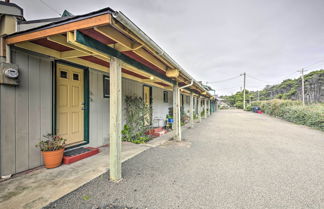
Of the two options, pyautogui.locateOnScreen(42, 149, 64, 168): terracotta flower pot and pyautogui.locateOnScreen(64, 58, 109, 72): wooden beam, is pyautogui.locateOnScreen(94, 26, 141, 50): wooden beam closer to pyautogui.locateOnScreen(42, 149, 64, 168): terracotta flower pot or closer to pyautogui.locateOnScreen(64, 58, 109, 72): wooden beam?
pyautogui.locateOnScreen(64, 58, 109, 72): wooden beam

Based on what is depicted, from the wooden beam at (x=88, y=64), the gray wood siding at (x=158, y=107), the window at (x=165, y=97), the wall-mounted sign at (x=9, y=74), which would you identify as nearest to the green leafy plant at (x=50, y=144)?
the wall-mounted sign at (x=9, y=74)

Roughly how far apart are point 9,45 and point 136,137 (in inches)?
146

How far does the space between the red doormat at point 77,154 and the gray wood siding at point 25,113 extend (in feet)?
1.44

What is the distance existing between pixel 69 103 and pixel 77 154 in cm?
119

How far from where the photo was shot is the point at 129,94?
198 inches

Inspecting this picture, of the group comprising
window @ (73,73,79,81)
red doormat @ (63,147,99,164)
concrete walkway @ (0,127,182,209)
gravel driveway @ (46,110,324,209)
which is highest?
window @ (73,73,79,81)

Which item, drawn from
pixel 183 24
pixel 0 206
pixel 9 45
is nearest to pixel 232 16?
pixel 183 24

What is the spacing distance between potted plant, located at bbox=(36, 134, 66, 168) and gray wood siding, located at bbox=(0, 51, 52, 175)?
0.47 feet

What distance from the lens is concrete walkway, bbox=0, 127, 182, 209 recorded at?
5.29 ft

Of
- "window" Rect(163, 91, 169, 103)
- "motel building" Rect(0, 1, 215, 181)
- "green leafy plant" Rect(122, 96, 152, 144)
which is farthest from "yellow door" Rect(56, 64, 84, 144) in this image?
"window" Rect(163, 91, 169, 103)

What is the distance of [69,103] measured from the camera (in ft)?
10.3

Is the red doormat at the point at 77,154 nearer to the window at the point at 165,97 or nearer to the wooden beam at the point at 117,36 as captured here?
the wooden beam at the point at 117,36

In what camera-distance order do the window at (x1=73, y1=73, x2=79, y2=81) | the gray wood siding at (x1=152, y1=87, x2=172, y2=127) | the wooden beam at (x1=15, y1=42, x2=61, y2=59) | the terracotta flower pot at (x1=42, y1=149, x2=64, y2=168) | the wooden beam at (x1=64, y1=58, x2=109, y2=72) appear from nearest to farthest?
1. the wooden beam at (x1=15, y1=42, x2=61, y2=59)
2. the terracotta flower pot at (x1=42, y1=149, x2=64, y2=168)
3. the wooden beam at (x1=64, y1=58, x2=109, y2=72)
4. the window at (x1=73, y1=73, x2=79, y2=81)
5. the gray wood siding at (x1=152, y1=87, x2=172, y2=127)

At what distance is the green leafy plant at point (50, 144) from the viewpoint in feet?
8.09
